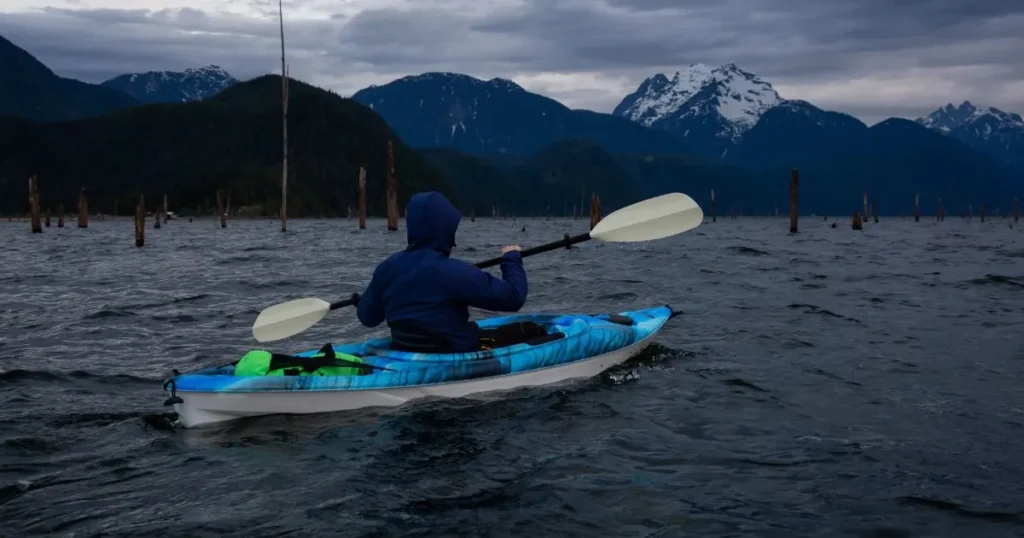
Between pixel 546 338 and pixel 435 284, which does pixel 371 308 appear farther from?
pixel 546 338

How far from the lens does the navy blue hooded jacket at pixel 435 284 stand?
7.12m

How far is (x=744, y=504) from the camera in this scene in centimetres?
514

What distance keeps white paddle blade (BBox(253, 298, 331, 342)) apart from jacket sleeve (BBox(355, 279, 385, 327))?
133 centimetres

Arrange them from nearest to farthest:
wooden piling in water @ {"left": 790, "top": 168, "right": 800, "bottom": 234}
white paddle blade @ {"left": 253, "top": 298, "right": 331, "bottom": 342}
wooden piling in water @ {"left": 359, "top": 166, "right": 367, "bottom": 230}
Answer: white paddle blade @ {"left": 253, "top": 298, "right": 331, "bottom": 342} → wooden piling in water @ {"left": 790, "top": 168, "right": 800, "bottom": 234} → wooden piling in water @ {"left": 359, "top": 166, "right": 367, "bottom": 230}

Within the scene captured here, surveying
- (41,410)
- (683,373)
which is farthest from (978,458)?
(41,410)

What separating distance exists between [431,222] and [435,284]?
558 mm

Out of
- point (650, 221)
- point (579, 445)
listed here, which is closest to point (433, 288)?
point (579, 445)

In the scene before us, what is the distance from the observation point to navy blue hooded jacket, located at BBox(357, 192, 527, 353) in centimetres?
712

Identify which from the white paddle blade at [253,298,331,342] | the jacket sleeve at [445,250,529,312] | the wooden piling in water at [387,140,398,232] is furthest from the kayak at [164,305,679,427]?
the wooden piling in water at [387,140,398,232]

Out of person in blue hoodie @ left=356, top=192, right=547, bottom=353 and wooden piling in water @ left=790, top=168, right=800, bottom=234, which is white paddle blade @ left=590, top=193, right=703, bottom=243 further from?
wooden piling in water @ left=790, top=168, right=800, bottom=234

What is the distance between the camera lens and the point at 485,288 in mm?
7141

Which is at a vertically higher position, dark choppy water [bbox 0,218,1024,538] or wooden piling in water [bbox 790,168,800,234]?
wooden piling in water [bbox 790,168,800,234]

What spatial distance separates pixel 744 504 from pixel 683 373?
13.5ft

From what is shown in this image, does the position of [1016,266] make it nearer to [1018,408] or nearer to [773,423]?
[1018,408]
